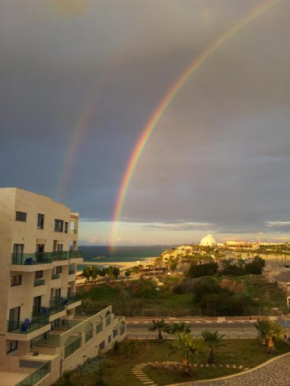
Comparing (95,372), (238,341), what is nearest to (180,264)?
(238,341)

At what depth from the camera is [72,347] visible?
1007 inches

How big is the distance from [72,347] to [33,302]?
4200 millimetres

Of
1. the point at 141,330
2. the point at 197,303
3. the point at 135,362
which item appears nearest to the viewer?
the point at 135,362

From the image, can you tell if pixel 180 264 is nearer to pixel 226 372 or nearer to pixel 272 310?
pixel 272 310

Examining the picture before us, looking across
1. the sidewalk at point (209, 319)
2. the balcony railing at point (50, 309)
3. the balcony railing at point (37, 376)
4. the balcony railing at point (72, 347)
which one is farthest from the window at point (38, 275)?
the sidewalk at point (209, 319)

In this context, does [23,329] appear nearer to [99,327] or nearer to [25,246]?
[25,246]

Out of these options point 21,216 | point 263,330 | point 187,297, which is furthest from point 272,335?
point 187,297

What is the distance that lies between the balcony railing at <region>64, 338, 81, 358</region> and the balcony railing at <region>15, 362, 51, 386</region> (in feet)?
7.98

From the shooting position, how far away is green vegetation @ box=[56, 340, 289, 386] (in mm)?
23844

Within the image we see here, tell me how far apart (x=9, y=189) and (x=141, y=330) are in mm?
24796

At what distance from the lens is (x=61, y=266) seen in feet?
107

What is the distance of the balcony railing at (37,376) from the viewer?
19.3 m

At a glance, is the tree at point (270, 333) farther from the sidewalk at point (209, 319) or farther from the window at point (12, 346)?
the window at point (12, 346)

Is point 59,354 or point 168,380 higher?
point 59,354
